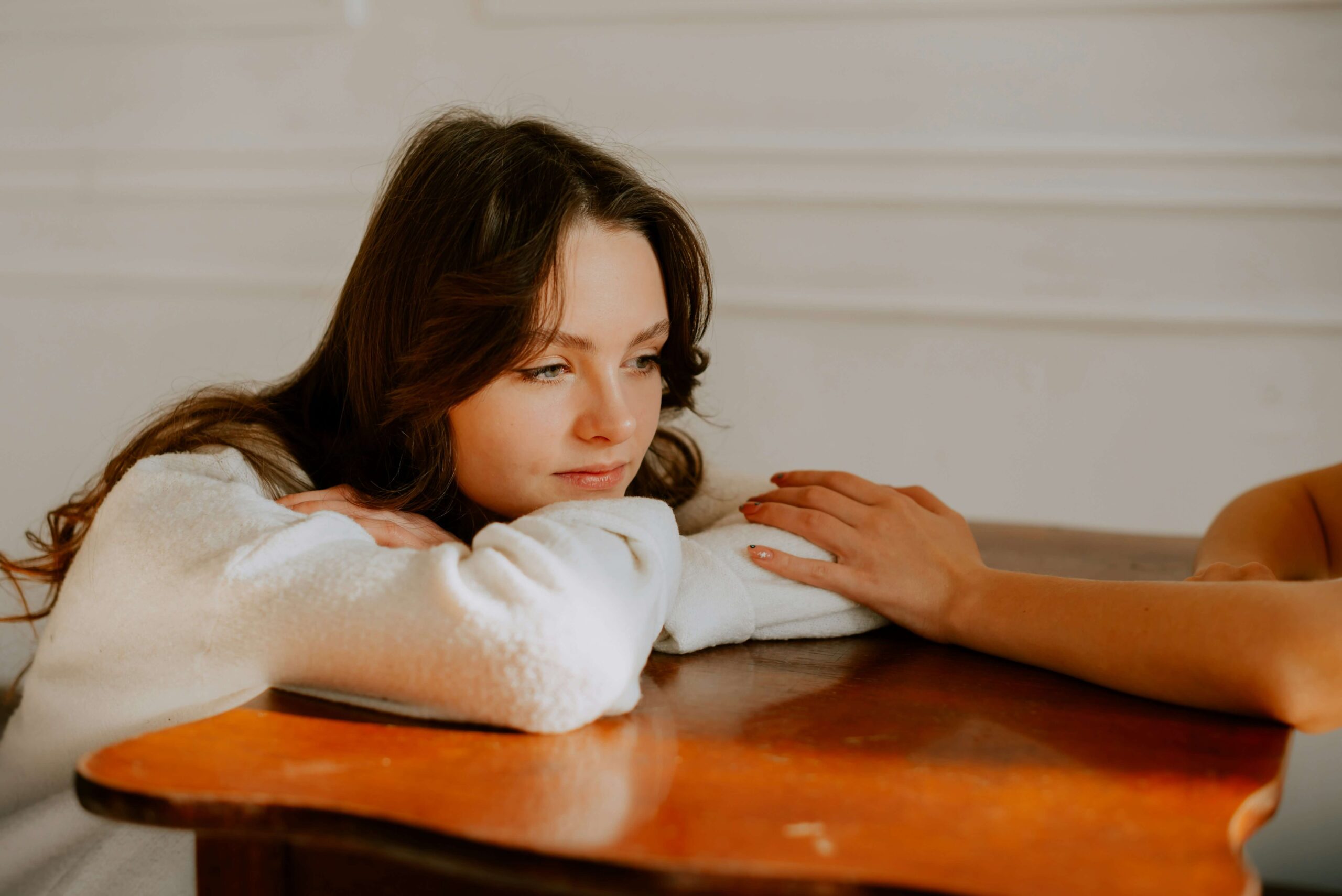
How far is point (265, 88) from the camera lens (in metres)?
1.97

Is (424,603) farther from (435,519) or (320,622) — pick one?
(435,519)

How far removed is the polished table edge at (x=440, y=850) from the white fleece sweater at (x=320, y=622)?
0.42ft

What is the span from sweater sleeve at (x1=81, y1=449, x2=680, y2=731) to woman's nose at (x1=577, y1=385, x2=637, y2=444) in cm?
17

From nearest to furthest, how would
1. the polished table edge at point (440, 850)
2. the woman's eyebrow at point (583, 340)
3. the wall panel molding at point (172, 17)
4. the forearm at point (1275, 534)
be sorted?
→ the polished table edge at point (440, 850) < the woman's eyebrow at point (583, 340) < the forearm at point (1275, 534) < the wall panel molding at point (172, 17)

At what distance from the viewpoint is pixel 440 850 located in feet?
1.56

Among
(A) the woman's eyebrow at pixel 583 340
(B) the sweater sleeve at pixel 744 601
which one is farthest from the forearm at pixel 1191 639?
(A) the woman's eyebrow at pixel 583 340

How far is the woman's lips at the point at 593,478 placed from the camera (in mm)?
963

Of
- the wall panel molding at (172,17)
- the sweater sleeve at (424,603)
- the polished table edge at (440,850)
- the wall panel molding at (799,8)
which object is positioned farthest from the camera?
the wall panel molding at (172,17)

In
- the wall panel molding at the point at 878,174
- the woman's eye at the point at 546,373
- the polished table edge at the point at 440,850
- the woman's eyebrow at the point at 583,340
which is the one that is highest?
the wall panel molding at the point at 878,174

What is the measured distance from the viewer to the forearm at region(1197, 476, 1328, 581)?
105cm

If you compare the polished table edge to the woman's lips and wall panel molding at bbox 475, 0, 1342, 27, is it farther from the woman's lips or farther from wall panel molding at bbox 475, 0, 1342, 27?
wall panel molding at bbox 475, 0, 1342, 27

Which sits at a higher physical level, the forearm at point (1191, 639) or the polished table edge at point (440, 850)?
the forearm at point (1191, 639)

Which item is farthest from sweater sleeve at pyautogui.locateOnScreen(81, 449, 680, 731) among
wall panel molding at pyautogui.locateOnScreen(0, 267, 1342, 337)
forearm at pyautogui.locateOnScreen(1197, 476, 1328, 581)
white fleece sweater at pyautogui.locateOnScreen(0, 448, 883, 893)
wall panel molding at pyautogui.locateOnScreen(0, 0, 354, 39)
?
wall panel molding at pyautogui.locateOnScreen(0, 0, 354, 39)

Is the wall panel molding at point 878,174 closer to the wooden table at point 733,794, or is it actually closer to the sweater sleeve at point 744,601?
the sweater sleeve at point 744,601
